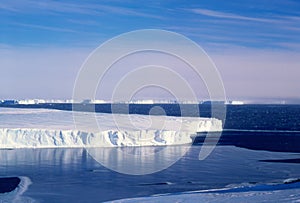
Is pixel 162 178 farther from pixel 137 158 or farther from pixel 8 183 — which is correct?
pixel 137 158

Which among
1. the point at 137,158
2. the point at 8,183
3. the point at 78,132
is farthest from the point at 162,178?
the point at 78,132

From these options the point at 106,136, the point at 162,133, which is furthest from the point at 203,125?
the point at 106,136

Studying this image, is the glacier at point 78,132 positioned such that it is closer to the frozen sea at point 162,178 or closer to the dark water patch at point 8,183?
the frozen sea at point 162,178

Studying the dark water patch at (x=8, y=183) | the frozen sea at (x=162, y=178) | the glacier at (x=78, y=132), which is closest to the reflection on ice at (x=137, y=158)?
the frozen sea at (x=162, y=178)

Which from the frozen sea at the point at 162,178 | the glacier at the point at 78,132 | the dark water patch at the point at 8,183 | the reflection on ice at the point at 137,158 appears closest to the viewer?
the frozen sea at the point at 162,178

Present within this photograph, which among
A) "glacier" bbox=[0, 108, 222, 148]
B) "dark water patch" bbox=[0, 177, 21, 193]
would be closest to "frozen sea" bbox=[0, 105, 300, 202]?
"dark water patch" bbox=[0, 177, 21, 193]

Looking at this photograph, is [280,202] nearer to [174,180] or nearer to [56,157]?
[174,180]

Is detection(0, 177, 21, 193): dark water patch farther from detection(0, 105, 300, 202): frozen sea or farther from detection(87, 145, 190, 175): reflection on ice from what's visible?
detection(87, 145, 190, 175): reflection on ice
